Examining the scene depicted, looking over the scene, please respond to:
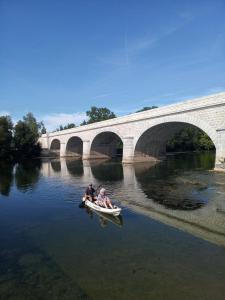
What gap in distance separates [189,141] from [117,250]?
72458 millimetres

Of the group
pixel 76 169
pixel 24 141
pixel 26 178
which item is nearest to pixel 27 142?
pixel 24 141

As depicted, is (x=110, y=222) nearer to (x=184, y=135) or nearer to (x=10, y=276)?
(x=10, y=276)

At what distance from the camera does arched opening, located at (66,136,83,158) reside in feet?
227

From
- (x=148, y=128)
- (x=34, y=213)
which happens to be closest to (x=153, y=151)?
(x=148, y=128)

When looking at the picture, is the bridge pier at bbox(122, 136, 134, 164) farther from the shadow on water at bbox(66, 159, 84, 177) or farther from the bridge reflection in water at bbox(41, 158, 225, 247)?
the bridge reflection in water at bbox(41, 158, 225, 247)

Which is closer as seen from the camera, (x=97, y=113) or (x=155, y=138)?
(x=155, y=138)

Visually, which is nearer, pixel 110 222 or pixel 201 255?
pixel 201 255

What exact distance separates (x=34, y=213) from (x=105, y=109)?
316 ft

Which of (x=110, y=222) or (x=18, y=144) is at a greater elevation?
(x=18, y=144)

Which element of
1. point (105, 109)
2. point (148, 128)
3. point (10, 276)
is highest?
point (105, 109)

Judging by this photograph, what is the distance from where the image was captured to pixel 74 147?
A: 72062mm

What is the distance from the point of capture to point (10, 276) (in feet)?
24.3

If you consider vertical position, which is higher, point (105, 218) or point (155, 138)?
point (155, 138)

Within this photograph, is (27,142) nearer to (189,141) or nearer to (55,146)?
(55,146)
